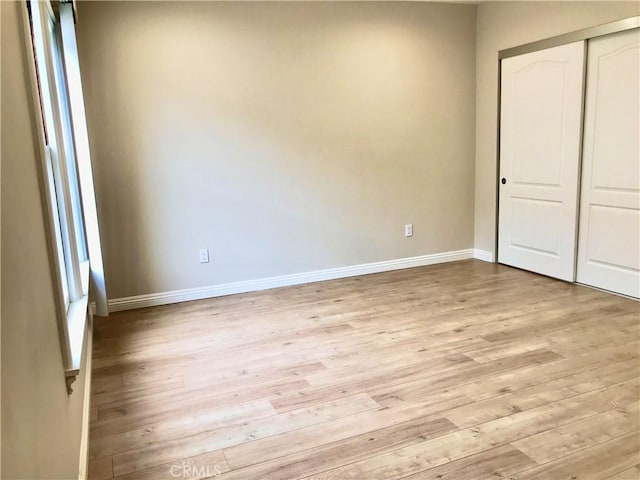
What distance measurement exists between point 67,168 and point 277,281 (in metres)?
2.14

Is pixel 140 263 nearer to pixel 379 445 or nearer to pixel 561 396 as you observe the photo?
pixel 379 445

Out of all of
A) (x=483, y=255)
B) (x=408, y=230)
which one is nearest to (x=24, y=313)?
(x=408, y=230)

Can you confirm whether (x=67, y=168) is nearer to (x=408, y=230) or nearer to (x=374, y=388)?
(x=374, y=388)

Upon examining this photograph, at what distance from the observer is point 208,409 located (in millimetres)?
2475

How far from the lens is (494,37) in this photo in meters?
4.77

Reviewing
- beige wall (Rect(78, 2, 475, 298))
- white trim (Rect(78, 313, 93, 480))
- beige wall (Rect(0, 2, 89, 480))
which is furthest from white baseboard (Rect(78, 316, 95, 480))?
beige wall (Rect(78, 2, 475, 298))

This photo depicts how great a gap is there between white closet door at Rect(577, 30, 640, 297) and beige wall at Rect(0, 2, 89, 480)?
3878 millimetres

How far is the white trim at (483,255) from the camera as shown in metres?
5.15

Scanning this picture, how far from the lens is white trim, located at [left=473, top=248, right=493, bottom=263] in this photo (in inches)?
203

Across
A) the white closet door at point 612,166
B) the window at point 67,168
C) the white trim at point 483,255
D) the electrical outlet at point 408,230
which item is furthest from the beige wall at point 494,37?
the window at point 67,168

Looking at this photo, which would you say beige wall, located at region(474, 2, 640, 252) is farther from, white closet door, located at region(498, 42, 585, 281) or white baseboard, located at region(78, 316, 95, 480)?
white baseboard, located at region(78, 316, 95, 480)

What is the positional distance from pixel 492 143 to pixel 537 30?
3.53 ft

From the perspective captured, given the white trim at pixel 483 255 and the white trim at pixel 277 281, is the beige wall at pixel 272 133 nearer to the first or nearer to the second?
the white trim at pixel 277 281

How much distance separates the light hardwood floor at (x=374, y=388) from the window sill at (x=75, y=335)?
0.50 m
